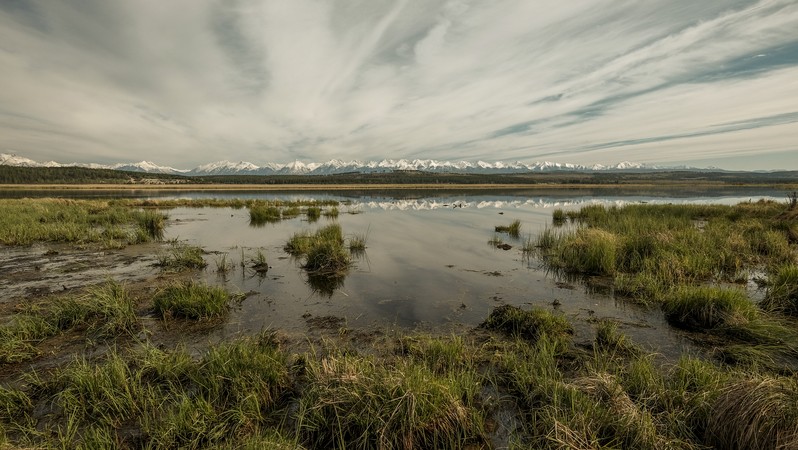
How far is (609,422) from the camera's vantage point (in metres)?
4.24

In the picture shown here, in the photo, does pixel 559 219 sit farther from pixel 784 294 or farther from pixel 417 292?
pixel 417 292

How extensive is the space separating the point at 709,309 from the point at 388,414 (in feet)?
28.1

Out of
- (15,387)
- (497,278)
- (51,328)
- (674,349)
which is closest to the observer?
(15,387)

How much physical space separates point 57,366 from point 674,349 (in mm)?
12431

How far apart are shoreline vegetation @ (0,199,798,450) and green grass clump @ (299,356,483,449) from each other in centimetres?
2

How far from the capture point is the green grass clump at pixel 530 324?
7.62m

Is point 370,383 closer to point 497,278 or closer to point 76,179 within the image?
point 497,278

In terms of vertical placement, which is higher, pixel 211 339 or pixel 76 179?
pixel 76 179

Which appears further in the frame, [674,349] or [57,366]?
[674,349]

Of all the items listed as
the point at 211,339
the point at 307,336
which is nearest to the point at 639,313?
the point at 307,336

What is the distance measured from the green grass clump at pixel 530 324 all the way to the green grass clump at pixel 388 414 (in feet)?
11.3

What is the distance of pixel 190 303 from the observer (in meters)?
8.75

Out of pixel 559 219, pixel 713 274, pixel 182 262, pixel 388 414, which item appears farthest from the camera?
pixel 559 219

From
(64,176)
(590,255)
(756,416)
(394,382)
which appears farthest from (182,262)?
(64,176)
